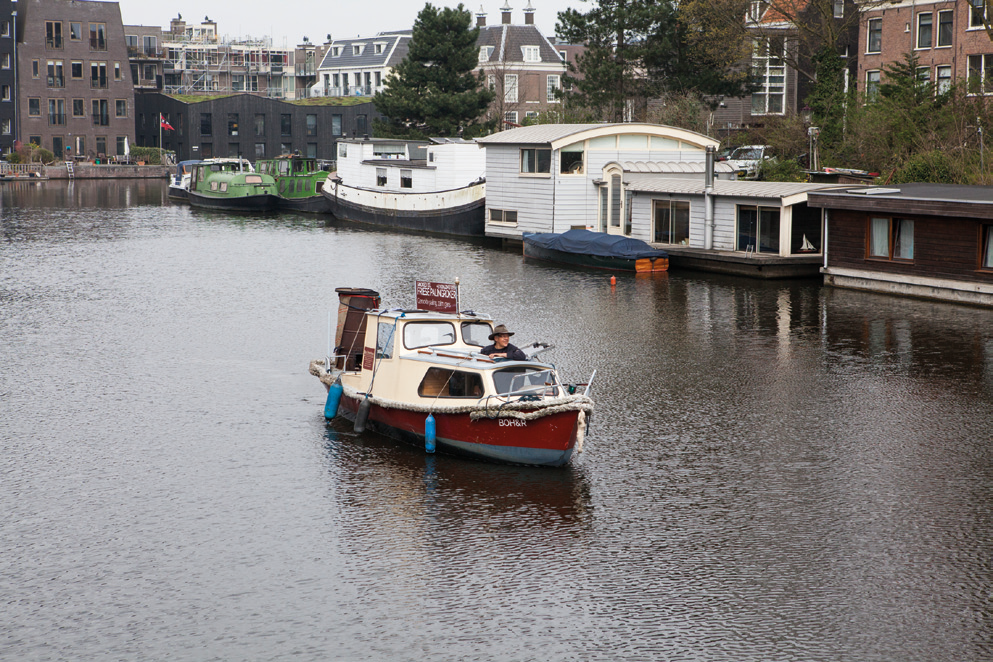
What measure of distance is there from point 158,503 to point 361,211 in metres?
50.8

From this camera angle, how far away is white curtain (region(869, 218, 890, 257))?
38.2 metres

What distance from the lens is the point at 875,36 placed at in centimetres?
6744

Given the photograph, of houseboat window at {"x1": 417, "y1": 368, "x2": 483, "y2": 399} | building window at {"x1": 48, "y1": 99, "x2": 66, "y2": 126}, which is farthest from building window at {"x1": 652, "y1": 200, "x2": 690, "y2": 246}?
building window at {"x1": 48, "y1": 99, "x2": 66, "y2": 126}

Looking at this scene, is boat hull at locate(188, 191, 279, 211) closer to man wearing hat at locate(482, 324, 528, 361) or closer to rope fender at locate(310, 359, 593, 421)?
man wearing hat at locate(482, 324, 528, 361)

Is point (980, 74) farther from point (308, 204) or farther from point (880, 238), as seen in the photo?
point (308, 204)

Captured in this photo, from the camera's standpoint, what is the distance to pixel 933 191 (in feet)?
125

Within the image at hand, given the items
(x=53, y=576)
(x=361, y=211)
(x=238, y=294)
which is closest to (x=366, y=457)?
(x=53, y=576)

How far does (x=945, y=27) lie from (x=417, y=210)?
31.2 meters

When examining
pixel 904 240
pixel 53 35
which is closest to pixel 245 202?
pixel 904 240

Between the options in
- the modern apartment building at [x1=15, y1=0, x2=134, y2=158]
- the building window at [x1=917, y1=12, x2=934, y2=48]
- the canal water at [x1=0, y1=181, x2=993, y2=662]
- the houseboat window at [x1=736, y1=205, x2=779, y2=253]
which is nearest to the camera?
the canal water at [x1=0, y1=181, x2=993, y2=662]

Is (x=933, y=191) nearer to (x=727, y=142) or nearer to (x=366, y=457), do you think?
(x=366, y=457)

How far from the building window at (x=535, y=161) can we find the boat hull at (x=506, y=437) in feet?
107

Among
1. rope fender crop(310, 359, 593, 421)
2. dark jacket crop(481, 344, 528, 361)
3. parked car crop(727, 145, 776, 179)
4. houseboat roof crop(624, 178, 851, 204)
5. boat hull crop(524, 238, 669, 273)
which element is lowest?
rope fender crop(310, 359, 593, 421)

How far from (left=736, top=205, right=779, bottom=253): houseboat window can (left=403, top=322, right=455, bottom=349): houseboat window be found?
79.7 feet
